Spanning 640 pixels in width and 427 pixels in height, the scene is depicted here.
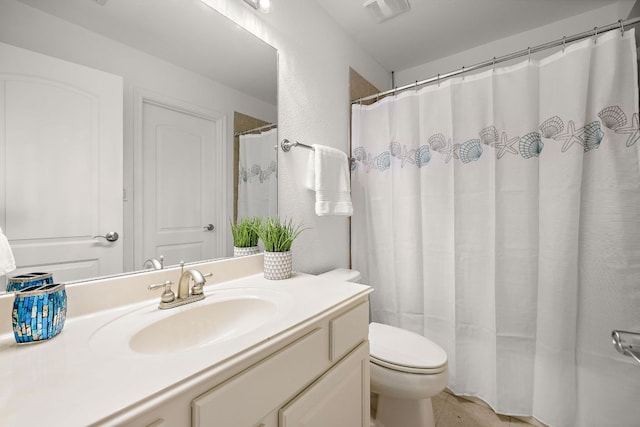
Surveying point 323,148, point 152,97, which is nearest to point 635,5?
point 323,148

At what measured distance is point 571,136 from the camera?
1266 millimetres

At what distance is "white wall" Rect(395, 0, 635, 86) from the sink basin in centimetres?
229

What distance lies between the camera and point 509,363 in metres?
1.45

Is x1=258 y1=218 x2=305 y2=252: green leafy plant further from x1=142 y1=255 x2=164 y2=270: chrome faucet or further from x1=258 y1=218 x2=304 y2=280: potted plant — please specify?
x1=142 y1=255 x2=164 y2=270: chrome faucet

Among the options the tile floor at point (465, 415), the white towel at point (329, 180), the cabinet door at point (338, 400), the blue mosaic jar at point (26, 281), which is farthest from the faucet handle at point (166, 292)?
the tile floor at point (465, 415)

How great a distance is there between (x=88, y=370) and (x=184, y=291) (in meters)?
0.39

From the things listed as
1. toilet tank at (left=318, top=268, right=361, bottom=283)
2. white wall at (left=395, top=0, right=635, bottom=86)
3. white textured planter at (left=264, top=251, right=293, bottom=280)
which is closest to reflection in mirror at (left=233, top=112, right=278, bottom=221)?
white textured planter at (left=264, top=251, right=293, bottom=280)

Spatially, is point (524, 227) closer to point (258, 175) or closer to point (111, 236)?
point (258, 175)

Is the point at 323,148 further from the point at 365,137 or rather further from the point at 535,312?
the point at 535,312

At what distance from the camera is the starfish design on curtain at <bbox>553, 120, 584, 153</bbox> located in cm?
125

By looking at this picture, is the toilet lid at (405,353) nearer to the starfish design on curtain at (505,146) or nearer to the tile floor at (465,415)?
the tile floor at (465,415)

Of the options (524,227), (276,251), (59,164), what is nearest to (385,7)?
(524,227)

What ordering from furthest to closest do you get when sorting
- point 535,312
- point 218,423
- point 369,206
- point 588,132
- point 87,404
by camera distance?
point 369,206 < point 535,312 < point 588,132 < point 218,423 < point 87,404

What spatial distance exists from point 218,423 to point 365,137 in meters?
1.76
